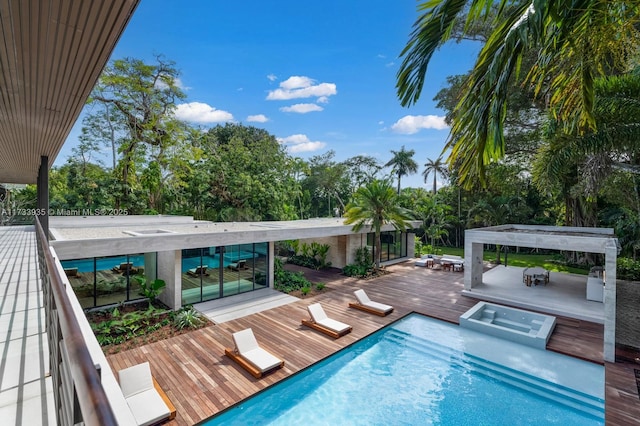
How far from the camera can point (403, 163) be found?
43.8 m

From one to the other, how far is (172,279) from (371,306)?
8.32m

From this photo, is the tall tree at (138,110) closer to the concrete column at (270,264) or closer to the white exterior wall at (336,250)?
the concrete column at (270,264)

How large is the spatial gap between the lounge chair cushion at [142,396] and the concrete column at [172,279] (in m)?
5.55

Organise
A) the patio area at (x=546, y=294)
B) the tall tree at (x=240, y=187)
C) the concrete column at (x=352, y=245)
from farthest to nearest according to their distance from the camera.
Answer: the tall tree at (x=240, y=187), the concrete column at (x=352, y=245), the patio area at (x=546, y=294)

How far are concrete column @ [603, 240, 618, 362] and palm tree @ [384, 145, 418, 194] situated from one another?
3396 centimetres

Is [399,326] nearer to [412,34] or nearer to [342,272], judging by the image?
[342,272]

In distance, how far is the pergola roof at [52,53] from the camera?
2477 millimetres

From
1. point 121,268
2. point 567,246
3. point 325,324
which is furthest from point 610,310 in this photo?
point 121,268

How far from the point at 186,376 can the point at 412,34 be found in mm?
9116

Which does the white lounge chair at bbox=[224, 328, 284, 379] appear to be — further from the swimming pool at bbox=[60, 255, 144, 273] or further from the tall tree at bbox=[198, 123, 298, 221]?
the tall tree at bbox=[198, 123, 298, 221]

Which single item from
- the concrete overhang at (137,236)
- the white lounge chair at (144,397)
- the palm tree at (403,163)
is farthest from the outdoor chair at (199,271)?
the palm tree at (403,163)

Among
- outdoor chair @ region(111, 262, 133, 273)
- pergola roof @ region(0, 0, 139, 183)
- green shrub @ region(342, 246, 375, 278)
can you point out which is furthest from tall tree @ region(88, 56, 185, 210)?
pergola roof @ region(0, 0, 139, 183)

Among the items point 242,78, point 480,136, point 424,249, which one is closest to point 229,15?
point 480,136

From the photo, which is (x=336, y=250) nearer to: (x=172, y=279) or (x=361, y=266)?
(x=361, y=266)
